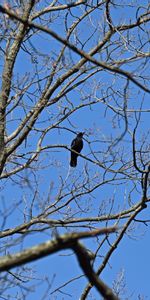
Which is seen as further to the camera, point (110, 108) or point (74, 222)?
point (74, 222)

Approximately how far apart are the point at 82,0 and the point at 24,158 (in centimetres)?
215

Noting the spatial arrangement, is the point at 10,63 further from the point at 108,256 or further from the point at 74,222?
the point at 108,256

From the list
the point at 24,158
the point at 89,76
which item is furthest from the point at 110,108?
the point at 24,158

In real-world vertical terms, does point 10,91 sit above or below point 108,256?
above

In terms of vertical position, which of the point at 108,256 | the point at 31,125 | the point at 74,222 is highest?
the point at 31,125

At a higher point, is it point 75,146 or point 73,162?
point 75,146

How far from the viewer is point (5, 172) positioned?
7770 millimetres

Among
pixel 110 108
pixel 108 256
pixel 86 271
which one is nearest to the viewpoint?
pixel 86 271

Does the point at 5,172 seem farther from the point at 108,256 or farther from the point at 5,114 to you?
the point at 108,256

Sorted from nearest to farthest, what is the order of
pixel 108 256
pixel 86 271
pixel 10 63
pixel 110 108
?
pixel 86 271
pixel 108 256
pixel 110 108
pixel 10 63

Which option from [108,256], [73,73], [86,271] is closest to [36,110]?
[73,73]

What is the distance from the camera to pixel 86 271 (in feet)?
5.53

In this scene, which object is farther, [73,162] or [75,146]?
[75,146]

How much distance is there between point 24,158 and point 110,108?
1.44 meters
